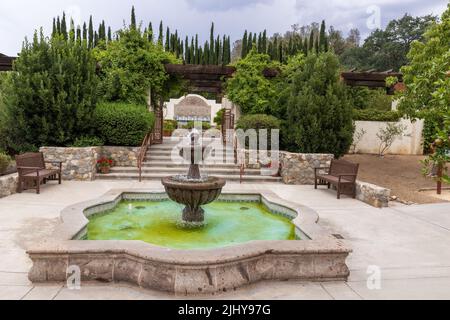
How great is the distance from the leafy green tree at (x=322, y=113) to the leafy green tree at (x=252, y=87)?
2115 millimetres

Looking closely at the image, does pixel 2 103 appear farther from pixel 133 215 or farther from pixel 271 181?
pixel 271 181

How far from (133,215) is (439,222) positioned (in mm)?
6073

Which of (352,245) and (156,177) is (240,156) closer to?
(156,177)

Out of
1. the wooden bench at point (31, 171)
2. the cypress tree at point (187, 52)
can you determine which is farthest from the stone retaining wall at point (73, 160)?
the cypress tree at point (187, 52)

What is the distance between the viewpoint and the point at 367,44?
40.2 meters

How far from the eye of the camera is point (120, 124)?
1212 centimetres


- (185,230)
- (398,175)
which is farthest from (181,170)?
(398,175)

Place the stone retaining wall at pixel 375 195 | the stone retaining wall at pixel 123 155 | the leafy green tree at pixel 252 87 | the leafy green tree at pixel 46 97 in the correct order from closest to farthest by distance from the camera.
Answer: the stone retaining wall at pixel 375 195 < the leafy green tree at pixel 46 97 < the stone retaining wall at pixel 123 155 < the leafy green tree at pixel 252 87

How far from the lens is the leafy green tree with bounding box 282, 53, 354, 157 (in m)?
11.6

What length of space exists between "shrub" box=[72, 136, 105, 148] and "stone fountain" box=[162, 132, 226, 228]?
228 inches

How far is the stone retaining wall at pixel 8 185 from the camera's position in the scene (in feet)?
27.2

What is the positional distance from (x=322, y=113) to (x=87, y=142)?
7643 millimetres

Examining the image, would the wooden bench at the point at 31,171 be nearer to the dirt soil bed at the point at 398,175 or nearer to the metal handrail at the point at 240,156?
the metal handrail at the point at 240,156

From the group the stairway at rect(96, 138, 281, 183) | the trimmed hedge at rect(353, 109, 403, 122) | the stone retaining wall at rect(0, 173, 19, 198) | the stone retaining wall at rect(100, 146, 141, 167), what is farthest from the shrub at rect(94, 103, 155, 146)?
the trimmed hedge at rect(353, 109, 403, 122)
